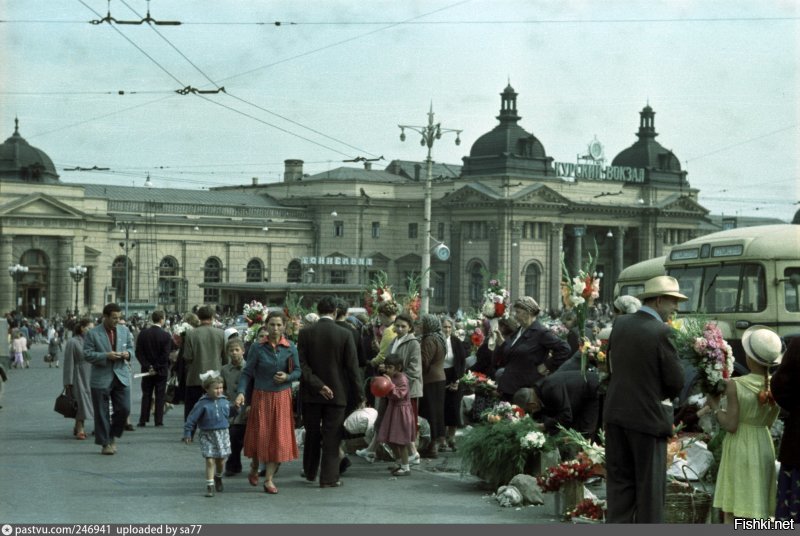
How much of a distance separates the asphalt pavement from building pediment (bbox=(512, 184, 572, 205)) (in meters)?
78.6

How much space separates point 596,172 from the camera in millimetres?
99188

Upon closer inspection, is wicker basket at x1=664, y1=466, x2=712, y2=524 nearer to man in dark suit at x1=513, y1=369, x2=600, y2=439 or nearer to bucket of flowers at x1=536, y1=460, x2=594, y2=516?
bucket of flowers at x1=536, y1=460, x2=594, y2=516

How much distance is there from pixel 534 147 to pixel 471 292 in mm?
13262

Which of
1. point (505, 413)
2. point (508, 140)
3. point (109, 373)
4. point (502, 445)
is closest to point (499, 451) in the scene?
point (502, 445)

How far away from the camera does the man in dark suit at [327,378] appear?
1154 centimetres

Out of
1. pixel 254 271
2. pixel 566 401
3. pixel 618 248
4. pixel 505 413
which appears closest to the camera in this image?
pixel 566 401

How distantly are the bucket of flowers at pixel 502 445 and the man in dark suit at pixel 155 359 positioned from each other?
7046 mm

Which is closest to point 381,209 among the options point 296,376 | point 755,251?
point 755,251

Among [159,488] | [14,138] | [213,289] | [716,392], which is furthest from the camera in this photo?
[213,289]

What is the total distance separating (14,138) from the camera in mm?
67625

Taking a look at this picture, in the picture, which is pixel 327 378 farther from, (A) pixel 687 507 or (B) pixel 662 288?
(B) pixel 662 288

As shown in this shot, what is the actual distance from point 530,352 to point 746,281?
6406 millimetres

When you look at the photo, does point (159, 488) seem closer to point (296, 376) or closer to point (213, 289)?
point (296, 376)

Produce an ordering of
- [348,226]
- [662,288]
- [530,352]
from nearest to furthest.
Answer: [662,288] < [530,352] < [348,226]
